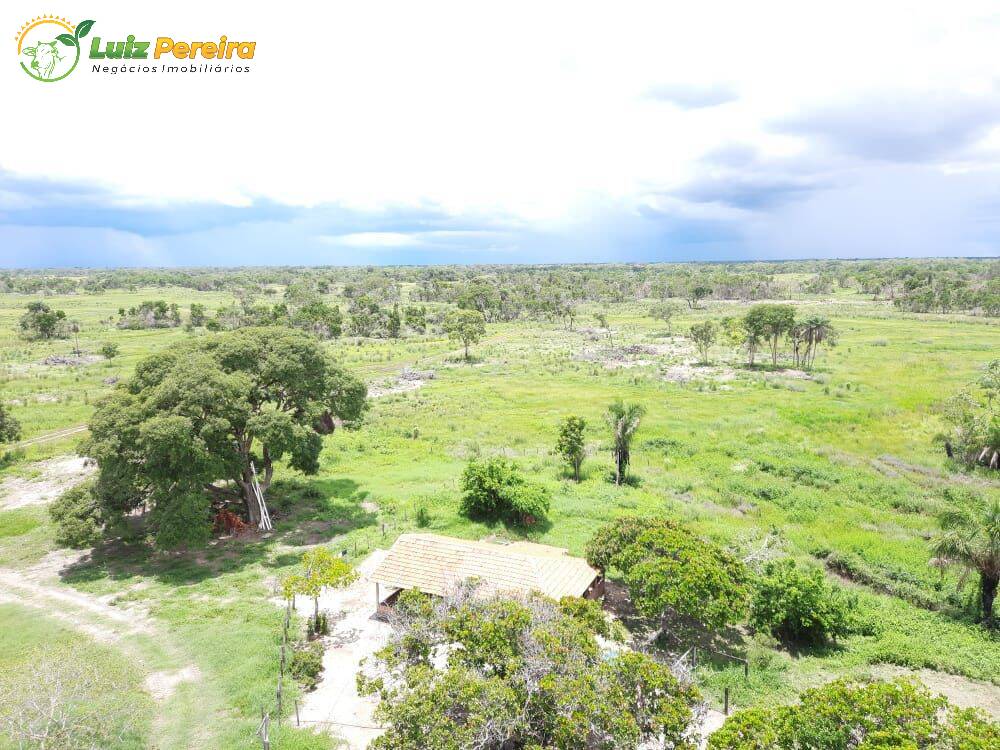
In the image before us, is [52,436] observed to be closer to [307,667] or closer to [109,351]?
[109,351]

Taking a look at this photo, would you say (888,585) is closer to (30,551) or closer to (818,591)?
(818,591)

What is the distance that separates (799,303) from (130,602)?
15275 centimetres

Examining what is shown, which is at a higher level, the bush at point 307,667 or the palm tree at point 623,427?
the palm tree at point 623,427

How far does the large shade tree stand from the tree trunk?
84.3 ft

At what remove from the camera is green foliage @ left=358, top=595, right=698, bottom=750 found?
1084cm

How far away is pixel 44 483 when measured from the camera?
106 ft

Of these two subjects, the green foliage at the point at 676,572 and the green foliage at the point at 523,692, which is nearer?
the green foliage at the point at 523,692

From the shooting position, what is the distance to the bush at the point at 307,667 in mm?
15863

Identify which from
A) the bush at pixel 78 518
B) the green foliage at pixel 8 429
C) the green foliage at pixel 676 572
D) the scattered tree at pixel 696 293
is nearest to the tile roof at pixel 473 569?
the green foliage at pixel 676 572

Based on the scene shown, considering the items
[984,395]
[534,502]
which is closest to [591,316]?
[984,395]

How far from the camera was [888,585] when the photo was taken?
70.0ft

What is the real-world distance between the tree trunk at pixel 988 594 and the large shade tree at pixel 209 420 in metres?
25.7

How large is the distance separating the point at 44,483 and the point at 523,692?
3393 cm

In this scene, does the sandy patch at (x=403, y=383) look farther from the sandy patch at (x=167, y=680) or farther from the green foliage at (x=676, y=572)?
the sandy patch at (x=167, y=680)
